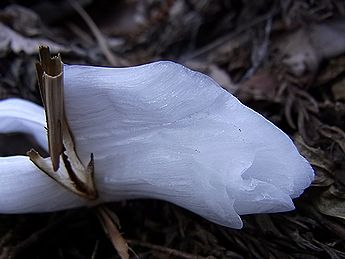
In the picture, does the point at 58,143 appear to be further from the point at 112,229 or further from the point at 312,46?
the point at 312,46

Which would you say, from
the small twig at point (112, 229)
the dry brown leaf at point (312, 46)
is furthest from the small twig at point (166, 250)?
the dry brown leaf at point (312, 46)

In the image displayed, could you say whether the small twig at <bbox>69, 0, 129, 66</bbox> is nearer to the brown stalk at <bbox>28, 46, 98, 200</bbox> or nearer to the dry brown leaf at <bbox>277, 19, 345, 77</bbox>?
the dry brown leaf at <bbox>277, 19, 345, 77</bbox>

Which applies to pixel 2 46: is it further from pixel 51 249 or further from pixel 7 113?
pixel 51 249

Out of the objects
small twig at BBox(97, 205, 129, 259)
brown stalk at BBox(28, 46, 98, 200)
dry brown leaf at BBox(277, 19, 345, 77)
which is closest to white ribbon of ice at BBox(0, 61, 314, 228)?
brown stalk at BBox(28, 46, 98, 200)

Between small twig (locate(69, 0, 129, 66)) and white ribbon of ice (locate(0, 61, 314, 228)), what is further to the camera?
small twig (locate(69, 0, 129, 66))

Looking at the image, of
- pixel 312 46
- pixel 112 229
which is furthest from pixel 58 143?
pixel 312 46

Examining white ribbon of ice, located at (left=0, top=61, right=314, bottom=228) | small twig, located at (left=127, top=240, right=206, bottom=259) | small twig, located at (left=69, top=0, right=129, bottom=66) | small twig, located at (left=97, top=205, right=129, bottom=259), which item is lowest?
small twig, located at (left=127, top=240, right=206, bottom=259)
